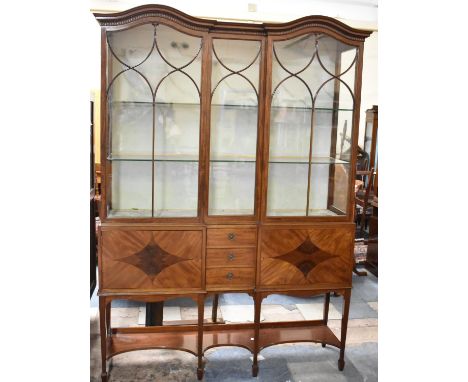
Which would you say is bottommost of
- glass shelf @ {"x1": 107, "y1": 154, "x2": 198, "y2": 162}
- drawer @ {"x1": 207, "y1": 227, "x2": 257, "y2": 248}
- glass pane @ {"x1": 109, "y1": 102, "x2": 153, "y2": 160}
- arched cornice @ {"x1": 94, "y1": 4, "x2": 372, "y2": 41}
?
drawer @ {"x1": 207, "y1": 227, "x2": 257, "y2": 248}

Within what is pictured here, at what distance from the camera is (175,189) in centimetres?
206

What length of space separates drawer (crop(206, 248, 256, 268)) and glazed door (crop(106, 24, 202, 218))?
0.20 meters

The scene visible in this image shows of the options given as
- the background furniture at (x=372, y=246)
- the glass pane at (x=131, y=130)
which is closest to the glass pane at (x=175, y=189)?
the glass pane at (x=131, y=130)

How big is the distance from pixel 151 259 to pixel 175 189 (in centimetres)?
34

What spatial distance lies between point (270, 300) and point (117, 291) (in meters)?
1.41

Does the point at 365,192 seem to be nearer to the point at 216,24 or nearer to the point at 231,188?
the point at 231,188

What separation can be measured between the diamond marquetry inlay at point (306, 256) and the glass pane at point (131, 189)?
0.70 meters

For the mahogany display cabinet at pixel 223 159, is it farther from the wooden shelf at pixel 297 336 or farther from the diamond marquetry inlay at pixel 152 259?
the wooden shelf at pixel 297 336

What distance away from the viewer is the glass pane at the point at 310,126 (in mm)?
2004

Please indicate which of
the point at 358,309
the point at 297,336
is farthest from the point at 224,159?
the point at 358,309

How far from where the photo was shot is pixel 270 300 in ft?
10.2

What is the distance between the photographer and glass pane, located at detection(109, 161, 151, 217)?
2021mm

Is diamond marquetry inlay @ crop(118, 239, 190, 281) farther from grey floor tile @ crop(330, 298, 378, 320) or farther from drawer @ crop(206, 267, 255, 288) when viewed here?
grey floor tile @ crop(330, 298, 378, 320)

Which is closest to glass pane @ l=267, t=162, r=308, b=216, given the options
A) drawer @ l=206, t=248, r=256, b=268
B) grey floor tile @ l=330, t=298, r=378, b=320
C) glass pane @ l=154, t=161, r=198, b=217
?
drawer @ l=206, t=248, r=256, b=268
